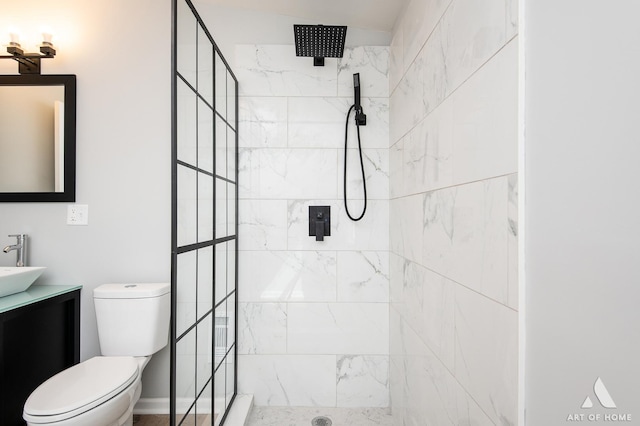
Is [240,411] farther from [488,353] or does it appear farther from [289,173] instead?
[488,353]

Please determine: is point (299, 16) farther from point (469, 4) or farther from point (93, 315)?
point (93, 315)

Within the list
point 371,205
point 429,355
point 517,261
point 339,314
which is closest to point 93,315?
point 339,314

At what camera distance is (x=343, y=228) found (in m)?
2.26

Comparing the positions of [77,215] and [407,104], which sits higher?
[407,104]

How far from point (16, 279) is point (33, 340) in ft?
1.12

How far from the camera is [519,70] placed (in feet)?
2.55

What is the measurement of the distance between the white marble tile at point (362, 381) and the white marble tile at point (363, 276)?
381 millimetres

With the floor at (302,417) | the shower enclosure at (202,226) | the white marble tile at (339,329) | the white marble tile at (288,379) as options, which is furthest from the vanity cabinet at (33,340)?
the white marble tile at (339,329)

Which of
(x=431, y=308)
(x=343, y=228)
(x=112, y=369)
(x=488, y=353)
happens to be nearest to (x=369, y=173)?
(x=343, y=228)

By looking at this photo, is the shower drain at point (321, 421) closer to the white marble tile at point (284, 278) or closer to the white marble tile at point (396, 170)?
the white marble tile at point (284, 278)

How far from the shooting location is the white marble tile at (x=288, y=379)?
223cm

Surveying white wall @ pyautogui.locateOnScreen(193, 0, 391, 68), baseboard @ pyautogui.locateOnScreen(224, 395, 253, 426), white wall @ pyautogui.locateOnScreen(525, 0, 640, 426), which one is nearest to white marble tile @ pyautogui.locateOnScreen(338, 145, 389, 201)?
white wall @ pyautogui.locateOnScreen(193, 0, 391, 68)

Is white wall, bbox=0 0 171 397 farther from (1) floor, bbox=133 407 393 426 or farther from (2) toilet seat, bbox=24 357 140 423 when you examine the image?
(2) toilet seat, bbox=24 357 140 423

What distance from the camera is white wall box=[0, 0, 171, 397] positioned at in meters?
2.23
